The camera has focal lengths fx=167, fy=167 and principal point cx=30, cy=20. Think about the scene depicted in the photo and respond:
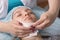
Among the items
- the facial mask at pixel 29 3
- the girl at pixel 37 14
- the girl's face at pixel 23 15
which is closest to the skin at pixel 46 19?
the girl at pixel 37 14

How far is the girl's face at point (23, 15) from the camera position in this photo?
1.18m

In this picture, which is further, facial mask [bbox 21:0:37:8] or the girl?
facial mask [bbox 21:0:37:8]

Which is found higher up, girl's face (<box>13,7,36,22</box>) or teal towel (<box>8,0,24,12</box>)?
teal towel (<box>8,0,24,12</box>)

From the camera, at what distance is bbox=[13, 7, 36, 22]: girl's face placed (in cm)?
118

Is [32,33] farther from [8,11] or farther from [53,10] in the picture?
[8,11]

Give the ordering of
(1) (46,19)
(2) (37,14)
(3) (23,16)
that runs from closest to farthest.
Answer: (1) (46,19)
(3) (23,16)
(2) (37,14)

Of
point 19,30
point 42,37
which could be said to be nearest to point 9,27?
point 19,30

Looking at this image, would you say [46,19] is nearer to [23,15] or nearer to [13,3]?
[23,15]

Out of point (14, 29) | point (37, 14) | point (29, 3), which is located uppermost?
point (29, 3)

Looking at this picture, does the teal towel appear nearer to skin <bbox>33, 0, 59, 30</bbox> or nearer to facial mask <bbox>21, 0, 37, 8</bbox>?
facial mask <bbox>21, 0, 37, 8</bbox>

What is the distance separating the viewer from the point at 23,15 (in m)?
1.20

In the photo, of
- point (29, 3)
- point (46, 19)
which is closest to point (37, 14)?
point (29, 3)

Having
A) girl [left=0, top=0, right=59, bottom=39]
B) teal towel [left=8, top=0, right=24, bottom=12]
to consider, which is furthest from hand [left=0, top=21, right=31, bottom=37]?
teal towel [left=8, top=0, right=24, bottom=12]

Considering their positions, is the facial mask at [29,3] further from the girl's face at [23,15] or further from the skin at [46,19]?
the skin at [46,19]
